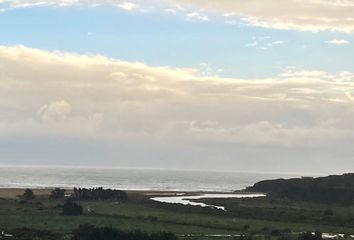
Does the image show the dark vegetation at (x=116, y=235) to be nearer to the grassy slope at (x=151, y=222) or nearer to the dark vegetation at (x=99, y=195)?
the grassy slope at (x=151, y=222)

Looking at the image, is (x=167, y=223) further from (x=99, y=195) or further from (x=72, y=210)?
(x=99, y=195)

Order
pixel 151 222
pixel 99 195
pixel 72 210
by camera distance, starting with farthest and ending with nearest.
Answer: pixel 99 195
pixel 72 210
pixel 151 222

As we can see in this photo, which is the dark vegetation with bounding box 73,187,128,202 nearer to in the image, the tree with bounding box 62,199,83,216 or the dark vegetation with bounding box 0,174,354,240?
the dark vegetation with bounding box 0,174,354,240

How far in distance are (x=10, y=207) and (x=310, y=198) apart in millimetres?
70918

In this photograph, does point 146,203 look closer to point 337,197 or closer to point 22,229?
point 337,197

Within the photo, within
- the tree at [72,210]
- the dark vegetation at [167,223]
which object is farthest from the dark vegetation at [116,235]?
the tree at [72,210]

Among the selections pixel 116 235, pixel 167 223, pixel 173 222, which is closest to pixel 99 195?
pixel 173 222

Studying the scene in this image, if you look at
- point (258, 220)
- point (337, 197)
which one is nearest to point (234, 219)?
point (258, 220)

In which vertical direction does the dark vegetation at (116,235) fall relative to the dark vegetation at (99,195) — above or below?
below

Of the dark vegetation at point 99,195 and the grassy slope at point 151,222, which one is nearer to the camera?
the grassy slope at point 151,222

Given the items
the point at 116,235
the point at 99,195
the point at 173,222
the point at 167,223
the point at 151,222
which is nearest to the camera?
the point at 116,235

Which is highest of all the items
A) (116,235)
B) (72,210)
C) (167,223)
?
(72,210)

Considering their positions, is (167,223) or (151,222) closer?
(167,223)

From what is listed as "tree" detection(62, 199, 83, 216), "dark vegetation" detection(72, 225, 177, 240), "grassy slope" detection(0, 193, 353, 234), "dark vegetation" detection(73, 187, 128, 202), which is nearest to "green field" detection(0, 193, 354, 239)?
"grassy slope" detection(0, 193, 353, 234)
